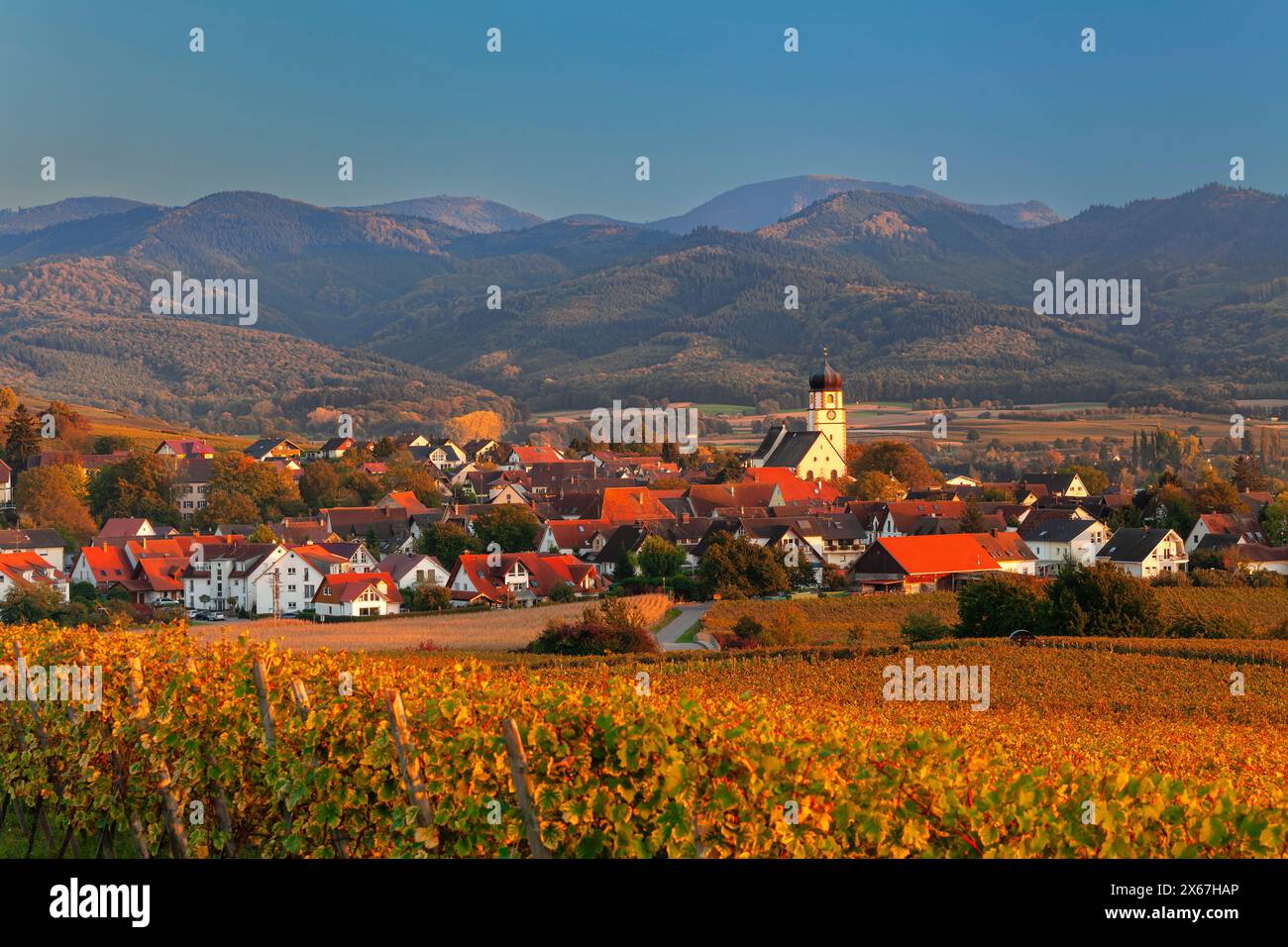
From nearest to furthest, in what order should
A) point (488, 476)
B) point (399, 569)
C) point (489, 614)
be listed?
point (489, 614), point (399, 569), point (488, 476)

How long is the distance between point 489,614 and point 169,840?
3968 cm

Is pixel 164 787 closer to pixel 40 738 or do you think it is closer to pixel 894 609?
pixel 40 738

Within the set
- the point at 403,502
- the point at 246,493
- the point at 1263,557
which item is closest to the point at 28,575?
the point at 246,493

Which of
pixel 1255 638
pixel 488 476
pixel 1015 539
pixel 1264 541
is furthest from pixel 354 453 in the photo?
pixel 1255 638

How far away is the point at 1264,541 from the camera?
224 ft

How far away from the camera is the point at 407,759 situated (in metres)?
9.62

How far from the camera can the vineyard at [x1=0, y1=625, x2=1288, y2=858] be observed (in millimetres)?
8398

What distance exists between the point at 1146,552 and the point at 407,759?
5754 centimetres

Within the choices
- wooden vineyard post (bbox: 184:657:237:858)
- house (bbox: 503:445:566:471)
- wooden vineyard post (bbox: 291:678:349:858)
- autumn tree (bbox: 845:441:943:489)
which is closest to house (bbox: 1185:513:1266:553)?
autumn tree (bbox: 845:441:943:489)

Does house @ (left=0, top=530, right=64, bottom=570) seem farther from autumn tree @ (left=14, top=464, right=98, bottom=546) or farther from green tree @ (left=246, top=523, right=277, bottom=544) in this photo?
green tree @ (left=246, top=523, right=277, bottom=544)

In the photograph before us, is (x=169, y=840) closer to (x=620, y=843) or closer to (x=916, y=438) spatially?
(x=620, y=843)

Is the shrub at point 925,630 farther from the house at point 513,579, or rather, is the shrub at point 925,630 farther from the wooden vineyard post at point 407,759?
the wooden vineyard post at point 407,759

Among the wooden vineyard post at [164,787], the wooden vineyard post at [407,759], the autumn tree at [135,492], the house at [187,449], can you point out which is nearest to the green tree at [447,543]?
the autumn tree at [135,492]

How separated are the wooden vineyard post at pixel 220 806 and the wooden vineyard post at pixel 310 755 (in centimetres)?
92
